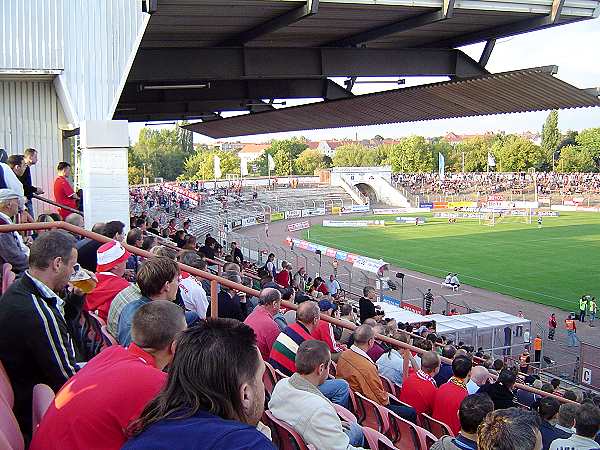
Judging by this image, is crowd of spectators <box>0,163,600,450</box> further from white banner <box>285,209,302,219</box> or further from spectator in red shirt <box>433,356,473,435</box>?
white banner <box>285,209,302,219</box>

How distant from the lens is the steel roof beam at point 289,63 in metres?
11.3

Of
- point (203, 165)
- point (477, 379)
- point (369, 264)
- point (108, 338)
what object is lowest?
point (369, 264)

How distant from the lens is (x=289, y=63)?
12.4 m

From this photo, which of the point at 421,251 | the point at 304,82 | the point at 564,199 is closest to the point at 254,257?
the point at 421,251

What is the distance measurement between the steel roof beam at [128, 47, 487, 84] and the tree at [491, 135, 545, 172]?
101 metres

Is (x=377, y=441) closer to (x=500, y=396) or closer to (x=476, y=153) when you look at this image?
(x=500, y=396)

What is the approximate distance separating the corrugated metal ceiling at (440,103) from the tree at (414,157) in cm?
9896

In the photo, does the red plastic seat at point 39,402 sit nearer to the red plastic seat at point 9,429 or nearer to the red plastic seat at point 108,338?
the red plastic seat at point 9,429

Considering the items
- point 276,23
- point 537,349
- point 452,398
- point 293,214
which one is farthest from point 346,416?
point 293,214

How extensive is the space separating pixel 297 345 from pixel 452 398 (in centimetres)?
145

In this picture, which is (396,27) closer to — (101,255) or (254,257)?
(101,255)

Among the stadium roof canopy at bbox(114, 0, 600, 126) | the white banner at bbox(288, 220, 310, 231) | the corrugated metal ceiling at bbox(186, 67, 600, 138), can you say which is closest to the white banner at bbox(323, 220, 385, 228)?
the white banner at bbox(288, 220, 310, 231)

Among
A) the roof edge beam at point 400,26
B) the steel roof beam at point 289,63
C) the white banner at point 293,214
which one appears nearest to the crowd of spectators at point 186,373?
the steel roof beam at point 289,63

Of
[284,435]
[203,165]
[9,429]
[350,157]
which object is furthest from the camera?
[350,157]
